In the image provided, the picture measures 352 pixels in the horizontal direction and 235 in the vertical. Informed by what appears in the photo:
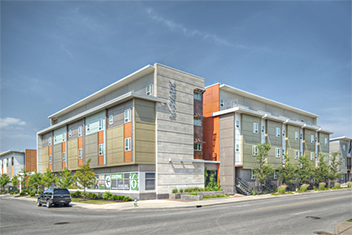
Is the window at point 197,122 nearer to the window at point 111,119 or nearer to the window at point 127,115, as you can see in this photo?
the window at point 127,115

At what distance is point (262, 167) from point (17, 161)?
6596 centimetres

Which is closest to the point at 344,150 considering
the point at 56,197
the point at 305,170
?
the point at 305,170

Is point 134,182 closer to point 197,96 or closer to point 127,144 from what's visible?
point 127,144

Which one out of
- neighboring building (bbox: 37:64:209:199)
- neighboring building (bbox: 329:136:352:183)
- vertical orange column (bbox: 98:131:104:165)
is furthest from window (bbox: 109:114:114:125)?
neighboring building (bbox: 329:136:352:183)

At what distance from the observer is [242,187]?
41.2 m

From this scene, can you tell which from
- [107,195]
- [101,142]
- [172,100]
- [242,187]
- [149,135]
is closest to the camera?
[149,135]

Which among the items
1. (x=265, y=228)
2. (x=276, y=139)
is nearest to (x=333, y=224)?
(x=265, y=228)

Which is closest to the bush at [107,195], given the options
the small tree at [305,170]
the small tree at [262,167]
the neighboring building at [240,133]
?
the neighboring building at [240,133]

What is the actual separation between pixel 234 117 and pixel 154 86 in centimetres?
1228

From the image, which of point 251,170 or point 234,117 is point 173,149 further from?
point 251,170

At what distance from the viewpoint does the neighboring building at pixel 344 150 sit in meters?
70.7

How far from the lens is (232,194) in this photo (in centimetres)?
4056

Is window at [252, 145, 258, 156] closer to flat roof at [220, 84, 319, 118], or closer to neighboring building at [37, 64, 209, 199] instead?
neighboring building at [37, 64, 209, 199]

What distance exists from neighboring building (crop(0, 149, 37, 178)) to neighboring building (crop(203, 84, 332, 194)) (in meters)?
50.5
